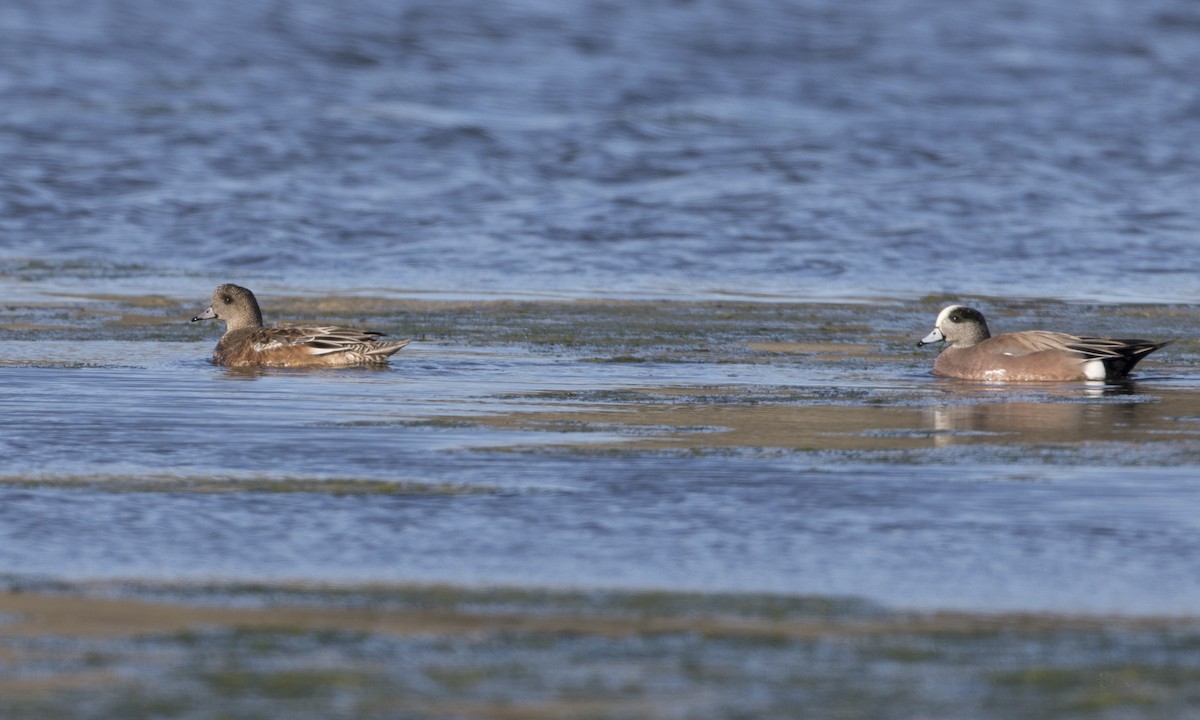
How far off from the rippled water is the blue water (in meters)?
0.10

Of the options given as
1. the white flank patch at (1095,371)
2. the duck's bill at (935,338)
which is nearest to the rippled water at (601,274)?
the duck's bill at (935,338)

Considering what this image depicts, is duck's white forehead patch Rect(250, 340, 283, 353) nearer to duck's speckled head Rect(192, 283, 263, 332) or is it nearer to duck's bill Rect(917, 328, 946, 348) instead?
duck's speckled head Rect(192, 283, 263, 332)

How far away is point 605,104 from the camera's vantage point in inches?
1236

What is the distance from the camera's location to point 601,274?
18.5 metres

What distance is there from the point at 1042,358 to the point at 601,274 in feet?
22.4

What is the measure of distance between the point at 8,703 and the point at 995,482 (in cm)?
421

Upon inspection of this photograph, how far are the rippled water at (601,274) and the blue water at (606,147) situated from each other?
105 mm

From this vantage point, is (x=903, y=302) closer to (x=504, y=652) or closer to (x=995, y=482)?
(x=995, y=482)

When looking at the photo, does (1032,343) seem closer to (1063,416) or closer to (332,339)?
(1063,416)

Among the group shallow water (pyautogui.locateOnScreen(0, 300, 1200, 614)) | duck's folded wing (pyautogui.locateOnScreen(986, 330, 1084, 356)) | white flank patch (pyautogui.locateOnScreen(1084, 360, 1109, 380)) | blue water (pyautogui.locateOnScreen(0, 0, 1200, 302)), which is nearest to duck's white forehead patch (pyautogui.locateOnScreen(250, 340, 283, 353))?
shallow water (pyautogui.locateOnScreen(0, 300, 1200, 614))

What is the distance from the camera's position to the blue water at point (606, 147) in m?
19.3

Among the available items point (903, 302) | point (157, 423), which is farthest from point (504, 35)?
point (157, 423)

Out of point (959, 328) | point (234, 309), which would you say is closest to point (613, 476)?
point (959, 328)

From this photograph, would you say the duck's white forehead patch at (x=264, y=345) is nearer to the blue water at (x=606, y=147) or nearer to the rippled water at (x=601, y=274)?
the rippled water at (x=601, y=274)
